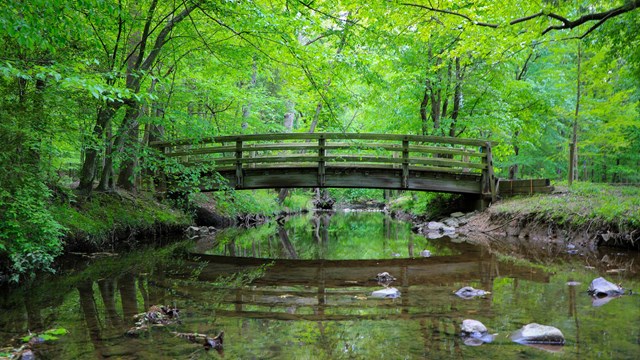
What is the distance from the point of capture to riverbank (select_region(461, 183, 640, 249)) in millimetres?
7500

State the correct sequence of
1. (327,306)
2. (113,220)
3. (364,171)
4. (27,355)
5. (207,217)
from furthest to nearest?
1. (207,217)
2. (364,171)
3. (113,220)
4. (327,306)
5. (27,355)

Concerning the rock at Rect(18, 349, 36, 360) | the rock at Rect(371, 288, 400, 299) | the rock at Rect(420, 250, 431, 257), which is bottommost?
the rock at Rect(420, 250, 431, 257)

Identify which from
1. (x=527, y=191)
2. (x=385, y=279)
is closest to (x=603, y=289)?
(x=385, y=279)

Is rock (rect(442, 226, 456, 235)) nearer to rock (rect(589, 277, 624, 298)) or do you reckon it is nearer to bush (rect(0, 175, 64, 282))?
rock (rect(589, 277, 624, 298))

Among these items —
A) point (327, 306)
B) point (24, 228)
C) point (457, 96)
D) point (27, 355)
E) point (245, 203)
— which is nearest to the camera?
point (27, 355)

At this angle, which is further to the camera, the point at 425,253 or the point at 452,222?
the point at 452,222

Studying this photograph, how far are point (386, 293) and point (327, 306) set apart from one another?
76 centimetres

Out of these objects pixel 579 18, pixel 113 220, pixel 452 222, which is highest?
pixel 579 18

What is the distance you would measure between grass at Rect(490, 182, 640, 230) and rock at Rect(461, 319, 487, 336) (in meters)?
5.47

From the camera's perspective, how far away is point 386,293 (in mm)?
4660

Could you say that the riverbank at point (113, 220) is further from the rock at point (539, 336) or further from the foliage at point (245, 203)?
the rock at point (539, 336)

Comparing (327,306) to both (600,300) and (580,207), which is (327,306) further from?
(580,207)

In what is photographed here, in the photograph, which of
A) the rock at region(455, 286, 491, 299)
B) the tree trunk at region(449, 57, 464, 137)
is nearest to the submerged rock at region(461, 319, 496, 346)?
the rock at region(455, 286, 491, 299)

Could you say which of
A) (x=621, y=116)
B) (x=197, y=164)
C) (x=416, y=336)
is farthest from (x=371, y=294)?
(x=621, y=116)
